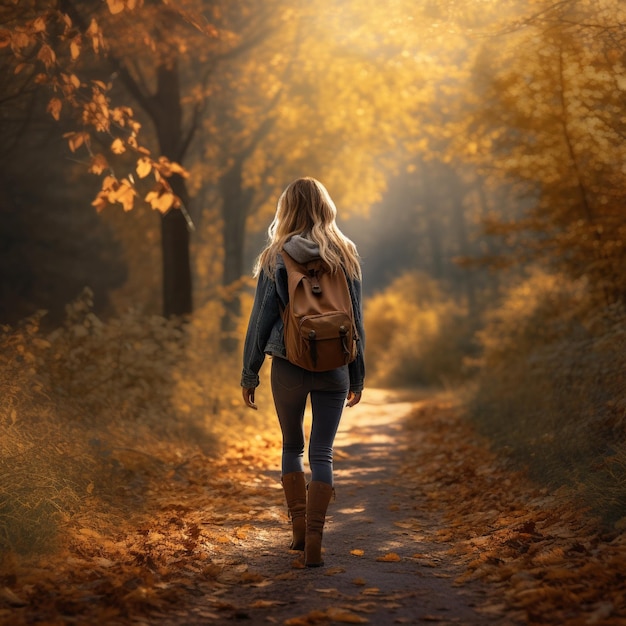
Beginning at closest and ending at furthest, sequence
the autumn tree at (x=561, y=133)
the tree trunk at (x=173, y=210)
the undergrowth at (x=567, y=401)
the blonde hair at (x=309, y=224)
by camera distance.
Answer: the blonde hair at (x=309, y=224), the undergrowth at (x=567, y=401), the autumn tree at (x=561, y=133), the tree trunk at (x=173, y=210)

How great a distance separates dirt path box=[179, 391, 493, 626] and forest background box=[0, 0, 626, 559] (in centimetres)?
110

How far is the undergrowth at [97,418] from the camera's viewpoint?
490 centimetres

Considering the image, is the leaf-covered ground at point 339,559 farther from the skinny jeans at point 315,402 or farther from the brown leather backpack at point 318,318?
the brown leather backpack at point 318,318

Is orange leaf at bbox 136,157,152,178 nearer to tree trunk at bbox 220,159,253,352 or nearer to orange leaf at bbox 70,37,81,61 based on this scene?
orange leaf at bbox 70,37,81,61

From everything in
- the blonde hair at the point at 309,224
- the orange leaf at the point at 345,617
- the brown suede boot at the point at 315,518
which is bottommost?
the orange leaf at the point at 345,617

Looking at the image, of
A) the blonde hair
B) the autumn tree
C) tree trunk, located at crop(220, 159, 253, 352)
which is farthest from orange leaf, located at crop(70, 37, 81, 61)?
tree trunk, located at crop(220, 159, 253, 352)

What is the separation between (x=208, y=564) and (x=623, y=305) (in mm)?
6331

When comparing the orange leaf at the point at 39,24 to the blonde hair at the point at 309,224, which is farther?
the orange leaf at the point at 39,24

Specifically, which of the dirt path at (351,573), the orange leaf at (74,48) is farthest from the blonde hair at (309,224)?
the orange leaf at (74,48)

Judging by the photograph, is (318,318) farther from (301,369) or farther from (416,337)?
(416,337)

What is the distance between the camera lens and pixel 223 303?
61.5 ft

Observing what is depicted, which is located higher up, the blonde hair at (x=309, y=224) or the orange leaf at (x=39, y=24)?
the orange leaf at (x=39, y=24)

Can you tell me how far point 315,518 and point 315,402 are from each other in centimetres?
65

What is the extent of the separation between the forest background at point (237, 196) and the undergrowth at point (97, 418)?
3 centimetres
